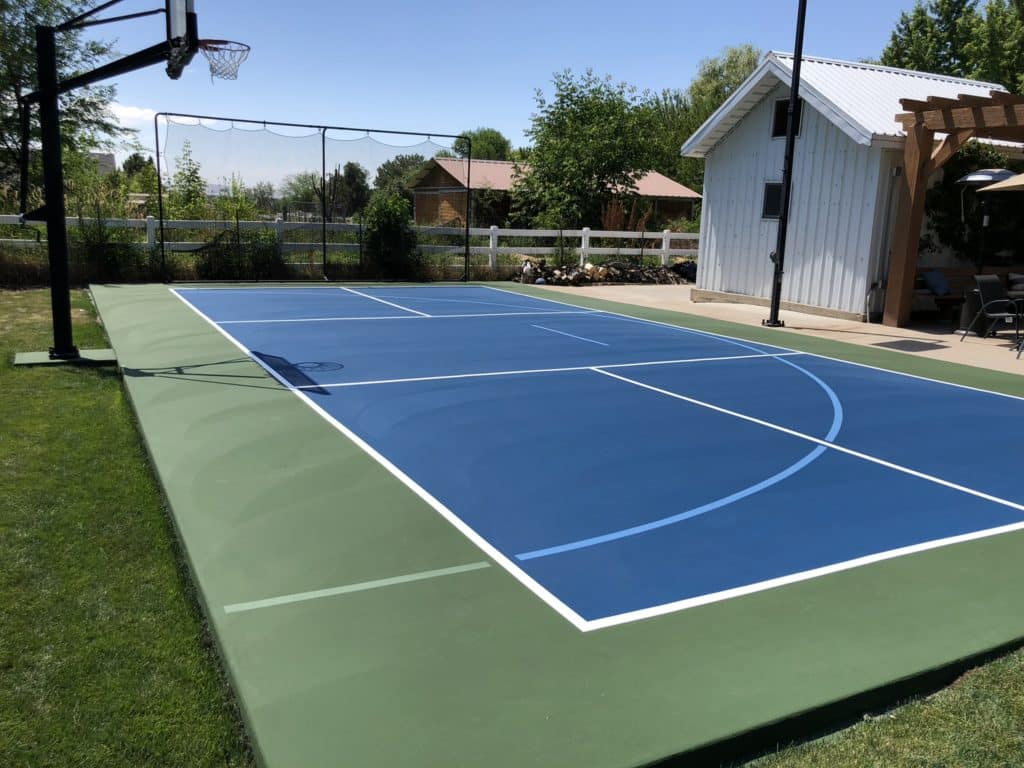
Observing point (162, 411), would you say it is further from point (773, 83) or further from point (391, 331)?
point (773, 83)

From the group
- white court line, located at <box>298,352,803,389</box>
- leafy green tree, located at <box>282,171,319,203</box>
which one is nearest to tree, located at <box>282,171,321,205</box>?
leafy green tree, located at <box>282,171,319,203</box>

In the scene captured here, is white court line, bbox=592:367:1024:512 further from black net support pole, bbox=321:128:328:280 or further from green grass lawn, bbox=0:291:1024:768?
black net support pole, bbox=321:128:328:280

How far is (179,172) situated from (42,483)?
54.0ft

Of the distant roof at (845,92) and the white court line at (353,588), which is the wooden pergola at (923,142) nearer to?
the distant roof at (845,92)

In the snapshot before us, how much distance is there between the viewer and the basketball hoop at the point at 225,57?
9.36 metres

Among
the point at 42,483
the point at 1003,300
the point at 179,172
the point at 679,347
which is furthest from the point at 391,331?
the point at 179,172

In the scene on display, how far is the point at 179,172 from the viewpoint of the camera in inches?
773

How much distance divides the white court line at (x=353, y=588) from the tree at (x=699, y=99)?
4735cm

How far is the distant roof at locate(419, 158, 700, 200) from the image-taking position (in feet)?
133

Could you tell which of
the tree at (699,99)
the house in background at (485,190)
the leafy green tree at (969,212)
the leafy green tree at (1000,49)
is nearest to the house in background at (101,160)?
the house in background at (485,190)

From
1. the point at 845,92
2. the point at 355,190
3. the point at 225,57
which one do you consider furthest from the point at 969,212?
the point at 355,190

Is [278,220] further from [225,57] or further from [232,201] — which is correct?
[225,57]

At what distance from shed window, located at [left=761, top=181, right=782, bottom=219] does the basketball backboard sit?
38.9 ft

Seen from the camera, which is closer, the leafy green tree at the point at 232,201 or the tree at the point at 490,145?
the leafy green tree at the point at 232,201
